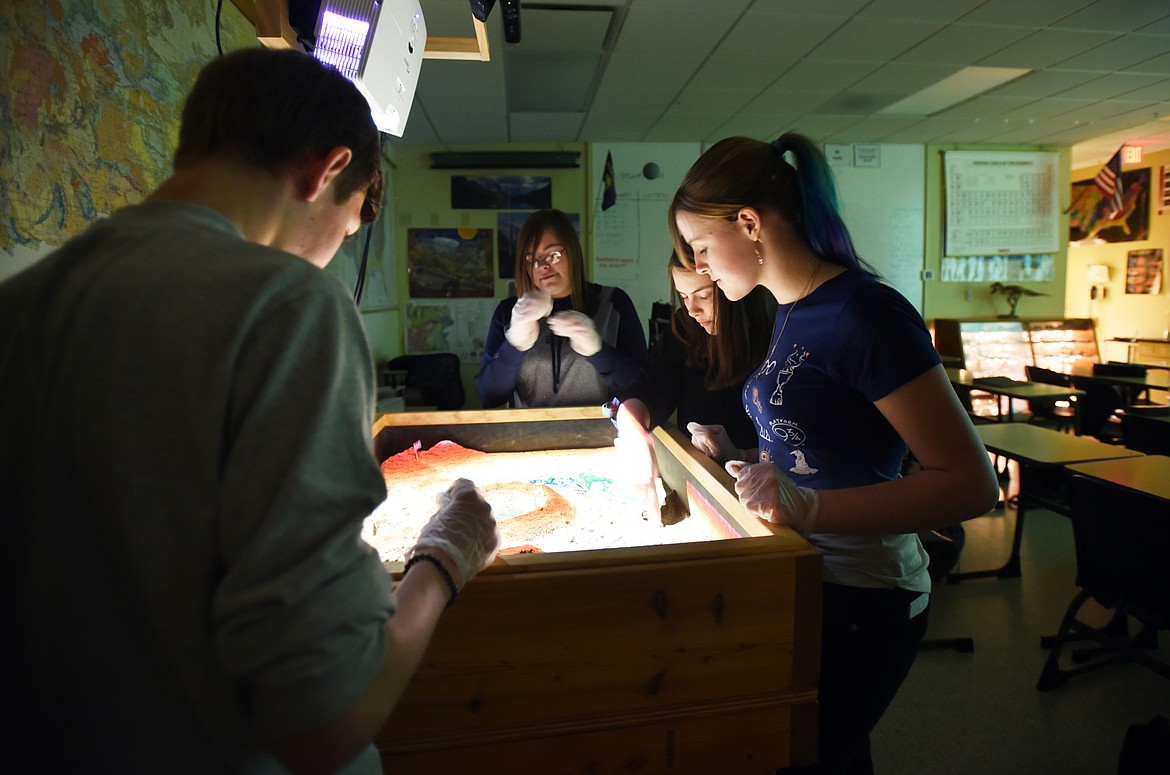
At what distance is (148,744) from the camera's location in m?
0.48

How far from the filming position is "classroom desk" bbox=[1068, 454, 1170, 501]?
2.23m

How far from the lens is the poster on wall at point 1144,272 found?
730 centimetres

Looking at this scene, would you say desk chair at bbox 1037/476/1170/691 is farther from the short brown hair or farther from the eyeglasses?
the short brown hair

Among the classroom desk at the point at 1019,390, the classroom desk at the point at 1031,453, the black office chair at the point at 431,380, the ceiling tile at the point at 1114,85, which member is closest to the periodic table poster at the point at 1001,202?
the ceiling tile at the point at 1114,85

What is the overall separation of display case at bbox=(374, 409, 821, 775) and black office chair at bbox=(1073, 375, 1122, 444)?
4.57 m

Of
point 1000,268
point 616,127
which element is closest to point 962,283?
point 1000,268

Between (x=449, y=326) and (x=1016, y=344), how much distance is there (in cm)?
590

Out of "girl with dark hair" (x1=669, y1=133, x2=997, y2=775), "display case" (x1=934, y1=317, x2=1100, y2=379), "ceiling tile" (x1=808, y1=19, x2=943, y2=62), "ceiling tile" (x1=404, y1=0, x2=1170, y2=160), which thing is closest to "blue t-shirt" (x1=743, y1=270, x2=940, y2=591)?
"girl with dark hair" (x1=669, y1=133, x2=997, y2=775)

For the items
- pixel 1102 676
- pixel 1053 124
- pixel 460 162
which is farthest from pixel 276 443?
pixel 1053 124

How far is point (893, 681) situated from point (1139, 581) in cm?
164

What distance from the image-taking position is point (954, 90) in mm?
4832

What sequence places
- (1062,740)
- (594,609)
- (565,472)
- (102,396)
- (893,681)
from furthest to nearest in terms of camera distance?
(1062,740), (565,472), (893,681), (594,609), (102,396)

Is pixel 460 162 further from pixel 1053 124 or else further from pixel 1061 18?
pixel 1053 124

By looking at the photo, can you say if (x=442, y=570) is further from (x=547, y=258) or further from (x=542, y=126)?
(x=542, y=126)
